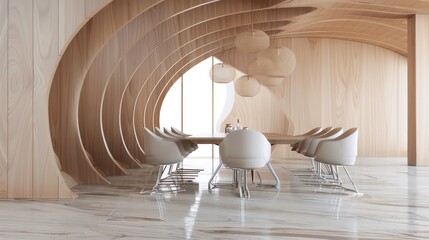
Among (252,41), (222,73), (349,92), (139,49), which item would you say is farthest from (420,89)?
(139,49)

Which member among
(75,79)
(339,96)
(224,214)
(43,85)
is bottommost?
(224,214)

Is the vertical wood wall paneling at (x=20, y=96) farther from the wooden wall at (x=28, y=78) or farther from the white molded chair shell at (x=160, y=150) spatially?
the white molded chair shell at (x=160, y=150)

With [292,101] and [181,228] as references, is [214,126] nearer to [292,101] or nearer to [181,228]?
[292,101]

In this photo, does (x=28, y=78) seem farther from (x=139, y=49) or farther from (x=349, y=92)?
(x=349, y=92)

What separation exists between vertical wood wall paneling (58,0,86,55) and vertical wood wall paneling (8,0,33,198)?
1.09 ft

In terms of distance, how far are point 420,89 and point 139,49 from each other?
607 cm

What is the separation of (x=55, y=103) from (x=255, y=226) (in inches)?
176

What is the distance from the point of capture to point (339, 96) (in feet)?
52.8

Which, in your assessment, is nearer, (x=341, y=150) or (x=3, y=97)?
(x=3, y=97)

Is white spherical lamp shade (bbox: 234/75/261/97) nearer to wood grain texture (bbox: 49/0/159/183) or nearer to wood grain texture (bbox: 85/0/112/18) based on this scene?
wood grain texture (bbox: 49/0/159/183)

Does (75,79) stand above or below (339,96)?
below

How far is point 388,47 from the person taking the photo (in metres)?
16.0

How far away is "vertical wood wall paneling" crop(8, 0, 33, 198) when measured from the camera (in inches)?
247

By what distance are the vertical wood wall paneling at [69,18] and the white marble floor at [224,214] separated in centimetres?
182
